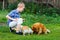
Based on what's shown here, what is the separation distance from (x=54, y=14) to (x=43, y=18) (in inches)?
62.8

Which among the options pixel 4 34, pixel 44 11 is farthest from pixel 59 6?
pixel 4 34

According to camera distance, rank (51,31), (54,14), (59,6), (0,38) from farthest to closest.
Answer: (59,6), (54,14), (51,31), (0,38)

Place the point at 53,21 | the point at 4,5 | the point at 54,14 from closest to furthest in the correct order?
1. the point at 53,21
2. the point at 54,14
3. the point at 4,5

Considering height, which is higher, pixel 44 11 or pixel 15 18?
pixel 15 18

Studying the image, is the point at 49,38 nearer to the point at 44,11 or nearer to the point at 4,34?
the point at 4,34

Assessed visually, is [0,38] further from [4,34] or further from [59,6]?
[59,6]

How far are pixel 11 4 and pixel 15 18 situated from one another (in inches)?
230

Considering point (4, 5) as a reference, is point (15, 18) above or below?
above

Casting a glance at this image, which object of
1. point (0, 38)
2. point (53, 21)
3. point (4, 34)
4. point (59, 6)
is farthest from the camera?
point (59, 6)

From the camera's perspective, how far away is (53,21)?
1044cm

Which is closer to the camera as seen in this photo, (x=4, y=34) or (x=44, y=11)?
(x=4, y=34)


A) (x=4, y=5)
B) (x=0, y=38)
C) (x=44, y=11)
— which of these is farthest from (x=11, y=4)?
(x=0, y=38)

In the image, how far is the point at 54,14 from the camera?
1220cm

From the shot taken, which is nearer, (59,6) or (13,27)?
(13,27)
